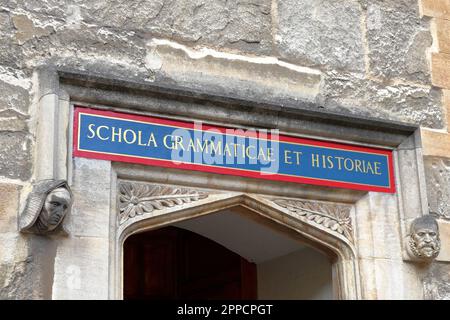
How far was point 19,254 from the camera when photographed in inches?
168

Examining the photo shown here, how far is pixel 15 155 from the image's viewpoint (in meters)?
4.41

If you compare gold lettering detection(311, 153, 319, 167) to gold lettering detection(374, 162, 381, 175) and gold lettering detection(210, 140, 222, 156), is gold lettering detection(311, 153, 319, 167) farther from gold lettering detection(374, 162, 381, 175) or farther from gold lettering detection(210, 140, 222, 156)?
gold lettering detection(210, 140, 222, 156)

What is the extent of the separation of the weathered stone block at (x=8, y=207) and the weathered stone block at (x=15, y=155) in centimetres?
6

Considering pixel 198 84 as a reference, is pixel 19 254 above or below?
below

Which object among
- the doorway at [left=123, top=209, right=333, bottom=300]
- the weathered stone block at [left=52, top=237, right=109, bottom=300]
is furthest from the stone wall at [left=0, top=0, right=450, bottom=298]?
the doorway at [left=123, top=209, right=333, bottom=300]

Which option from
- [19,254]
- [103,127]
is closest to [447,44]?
[103,127]

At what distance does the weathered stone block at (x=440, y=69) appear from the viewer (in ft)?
18.3

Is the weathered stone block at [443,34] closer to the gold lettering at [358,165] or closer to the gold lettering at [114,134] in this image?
the gold lettering at [358,165]

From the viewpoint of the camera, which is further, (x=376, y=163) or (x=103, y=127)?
(x=376, y=163)

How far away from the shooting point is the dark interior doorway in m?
6.22

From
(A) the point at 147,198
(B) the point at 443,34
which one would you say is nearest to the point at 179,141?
(A) the point at 147,198

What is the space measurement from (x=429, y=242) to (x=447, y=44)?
1.27m
